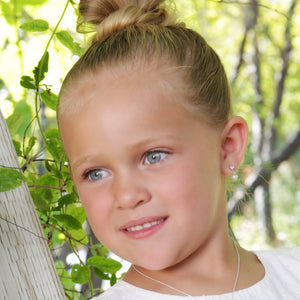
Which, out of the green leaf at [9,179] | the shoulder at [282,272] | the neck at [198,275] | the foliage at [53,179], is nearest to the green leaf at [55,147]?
the foliage at [53,179]

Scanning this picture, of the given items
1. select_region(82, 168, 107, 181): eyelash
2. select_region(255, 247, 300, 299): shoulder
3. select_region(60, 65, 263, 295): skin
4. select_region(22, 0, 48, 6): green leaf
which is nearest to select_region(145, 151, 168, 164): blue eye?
select_region(60, 65, 263, 295): skin

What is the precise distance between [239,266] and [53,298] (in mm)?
A: 538

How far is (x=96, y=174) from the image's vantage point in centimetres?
118

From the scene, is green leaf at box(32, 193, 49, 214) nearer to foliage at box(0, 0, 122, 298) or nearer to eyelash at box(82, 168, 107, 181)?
foliage at box(0, 0, 122, 298)

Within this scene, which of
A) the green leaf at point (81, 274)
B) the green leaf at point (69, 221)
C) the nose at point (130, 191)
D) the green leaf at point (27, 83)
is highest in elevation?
the green leaf at point (27, 83)

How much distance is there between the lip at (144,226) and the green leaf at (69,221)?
150 millimetres

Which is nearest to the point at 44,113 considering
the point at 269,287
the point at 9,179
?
the point at 269,287

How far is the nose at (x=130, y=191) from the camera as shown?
3.54 ft

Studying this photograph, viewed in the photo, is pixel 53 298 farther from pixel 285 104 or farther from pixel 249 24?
pixel 285 104

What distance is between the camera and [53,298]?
101 cm

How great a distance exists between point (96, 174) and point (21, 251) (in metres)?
0.27

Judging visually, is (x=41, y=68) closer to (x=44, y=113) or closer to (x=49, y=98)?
(x=49, y=98)

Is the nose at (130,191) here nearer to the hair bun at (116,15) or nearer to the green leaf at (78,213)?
the green leaf at (78,213)

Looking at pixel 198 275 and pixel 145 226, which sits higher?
pixel 145 226
